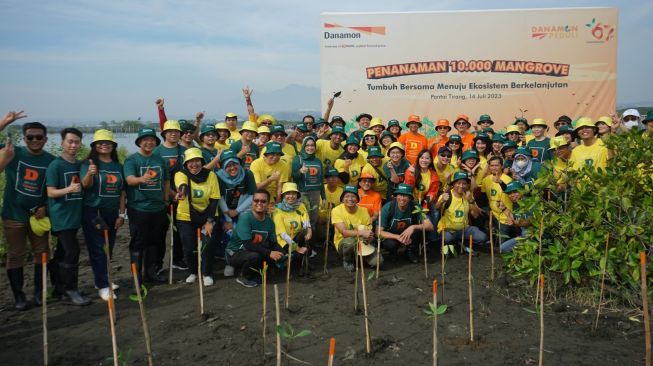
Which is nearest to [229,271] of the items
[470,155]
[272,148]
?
[272,148]

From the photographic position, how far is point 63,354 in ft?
13.1

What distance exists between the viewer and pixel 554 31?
9.91m

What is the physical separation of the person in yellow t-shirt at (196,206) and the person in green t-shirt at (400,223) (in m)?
2.32

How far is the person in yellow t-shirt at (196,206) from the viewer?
5.59 m

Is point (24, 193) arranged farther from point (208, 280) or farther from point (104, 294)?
point (208, 280)

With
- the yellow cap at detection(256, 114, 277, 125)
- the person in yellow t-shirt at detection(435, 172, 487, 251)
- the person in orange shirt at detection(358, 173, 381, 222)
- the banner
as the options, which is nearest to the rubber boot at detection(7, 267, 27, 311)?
the person in orange shirt at detection(358, 173, 381, 222)

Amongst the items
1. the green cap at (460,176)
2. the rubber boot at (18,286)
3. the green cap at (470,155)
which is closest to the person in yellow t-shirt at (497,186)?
the green cap at (470,155)

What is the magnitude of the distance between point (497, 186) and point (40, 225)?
590 cm

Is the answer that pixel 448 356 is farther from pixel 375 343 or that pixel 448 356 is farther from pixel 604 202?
pixel 604 202

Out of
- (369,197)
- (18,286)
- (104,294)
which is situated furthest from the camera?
(369,197)

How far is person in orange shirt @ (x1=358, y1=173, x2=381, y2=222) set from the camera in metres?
6.46

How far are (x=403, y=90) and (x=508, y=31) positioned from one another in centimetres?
260

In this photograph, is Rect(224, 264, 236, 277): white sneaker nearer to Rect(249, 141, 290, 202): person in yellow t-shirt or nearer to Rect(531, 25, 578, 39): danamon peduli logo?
Rect(249, 141, 290, 202): person in yellow t-shirt

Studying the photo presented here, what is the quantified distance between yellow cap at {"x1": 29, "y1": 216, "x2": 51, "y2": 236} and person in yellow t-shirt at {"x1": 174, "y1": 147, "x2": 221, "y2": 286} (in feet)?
4.52
